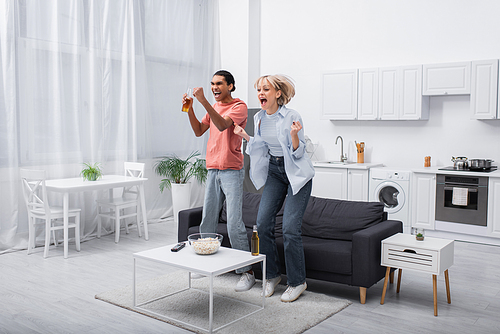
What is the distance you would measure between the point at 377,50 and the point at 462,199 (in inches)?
90.1

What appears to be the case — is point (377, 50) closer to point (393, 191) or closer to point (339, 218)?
point (393, 191)

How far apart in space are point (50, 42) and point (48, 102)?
0.62 metres

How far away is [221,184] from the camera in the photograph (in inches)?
137

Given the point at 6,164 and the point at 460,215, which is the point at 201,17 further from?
the point at 460,215

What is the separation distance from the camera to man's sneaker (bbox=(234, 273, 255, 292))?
3.47m

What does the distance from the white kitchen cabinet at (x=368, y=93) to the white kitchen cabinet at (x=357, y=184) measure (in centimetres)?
73

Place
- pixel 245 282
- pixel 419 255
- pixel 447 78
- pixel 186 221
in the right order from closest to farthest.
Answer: pixel 419 255, pixel 245 282, pixel 186 221, pixel 447 78

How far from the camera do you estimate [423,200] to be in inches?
217

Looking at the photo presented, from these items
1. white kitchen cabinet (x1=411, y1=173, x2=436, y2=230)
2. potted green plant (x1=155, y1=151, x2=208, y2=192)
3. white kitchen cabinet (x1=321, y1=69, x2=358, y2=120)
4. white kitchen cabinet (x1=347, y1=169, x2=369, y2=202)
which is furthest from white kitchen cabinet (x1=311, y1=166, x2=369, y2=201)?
potted green plant (x1=155, y1=151, x2=208, y2=192)

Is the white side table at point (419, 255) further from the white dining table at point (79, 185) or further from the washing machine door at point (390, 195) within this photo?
A: the white dining table at point (79, 185)

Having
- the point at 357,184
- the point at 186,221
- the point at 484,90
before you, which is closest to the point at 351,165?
the point at 357,184

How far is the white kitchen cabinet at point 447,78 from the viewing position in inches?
215

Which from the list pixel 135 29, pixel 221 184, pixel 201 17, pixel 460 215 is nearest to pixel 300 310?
pixel 221 184

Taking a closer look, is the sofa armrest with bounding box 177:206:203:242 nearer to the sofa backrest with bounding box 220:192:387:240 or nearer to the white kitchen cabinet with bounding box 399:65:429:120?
the sofa backrest with bounding box 220:192:387:240
